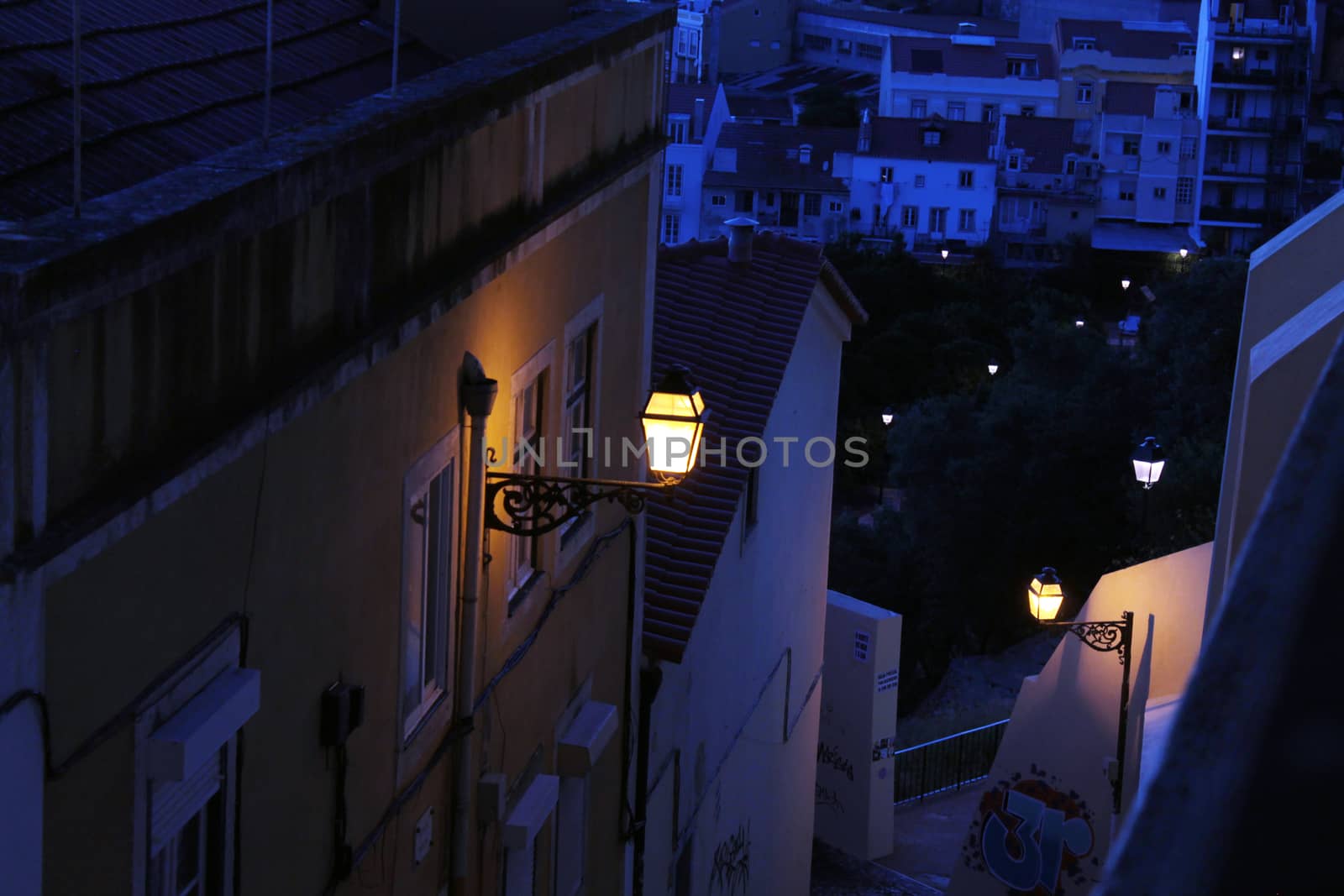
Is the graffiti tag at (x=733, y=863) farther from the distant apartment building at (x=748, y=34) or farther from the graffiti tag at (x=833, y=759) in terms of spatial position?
the distant apartment building at (x=748, y=34)

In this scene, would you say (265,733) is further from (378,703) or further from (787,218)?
(787,218)

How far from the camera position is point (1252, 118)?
238 feet

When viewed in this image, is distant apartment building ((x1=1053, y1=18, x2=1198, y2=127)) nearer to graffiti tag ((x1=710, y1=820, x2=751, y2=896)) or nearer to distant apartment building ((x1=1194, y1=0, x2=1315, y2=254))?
distant apartment building ((x1=1194, y1=0, x2=1315, y2=254))

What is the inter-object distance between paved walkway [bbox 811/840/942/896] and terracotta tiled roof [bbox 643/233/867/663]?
A: 20.3 ft

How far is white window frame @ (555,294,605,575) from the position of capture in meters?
8.72

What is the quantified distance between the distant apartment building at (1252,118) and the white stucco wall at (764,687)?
58.3 m

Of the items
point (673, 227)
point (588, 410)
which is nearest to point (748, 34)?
point (673, 227)

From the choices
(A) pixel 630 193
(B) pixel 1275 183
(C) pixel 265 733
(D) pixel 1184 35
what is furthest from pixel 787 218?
(C) pixel 265 733

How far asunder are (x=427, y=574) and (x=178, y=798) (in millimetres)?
2343

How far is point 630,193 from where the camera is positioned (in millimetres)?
9930

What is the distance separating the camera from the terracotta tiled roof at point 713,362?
12094 mm

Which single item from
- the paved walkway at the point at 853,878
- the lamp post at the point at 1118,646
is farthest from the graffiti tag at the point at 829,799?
the lamp post at the point at 1118,646

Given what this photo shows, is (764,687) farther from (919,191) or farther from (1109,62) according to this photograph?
(1109,62)

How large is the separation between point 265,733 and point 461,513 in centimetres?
203
